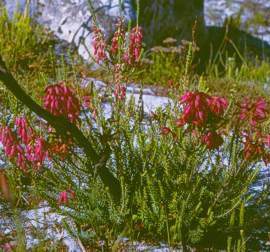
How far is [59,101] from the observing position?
230 cm

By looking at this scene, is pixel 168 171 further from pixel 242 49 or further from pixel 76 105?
pixel 242 49

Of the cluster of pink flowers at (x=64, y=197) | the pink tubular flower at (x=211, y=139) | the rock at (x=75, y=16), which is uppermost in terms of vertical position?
the rock at (x=75, y=16)

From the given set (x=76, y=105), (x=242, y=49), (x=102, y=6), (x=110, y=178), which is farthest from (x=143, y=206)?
(x=242, y=49)

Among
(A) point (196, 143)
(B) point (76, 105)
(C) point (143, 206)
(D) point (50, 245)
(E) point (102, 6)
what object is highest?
(E) point (102, 6)

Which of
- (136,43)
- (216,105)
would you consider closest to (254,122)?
(216,105)

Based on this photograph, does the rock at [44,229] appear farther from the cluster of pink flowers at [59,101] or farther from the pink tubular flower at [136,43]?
the pink tubular flower at [136,43]

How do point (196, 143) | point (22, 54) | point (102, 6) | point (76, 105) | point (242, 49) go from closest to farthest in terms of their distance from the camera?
1. point (76, 105)
2. point (196, 143)
3. point (22, 54)
4. point (102, 6)
5. point (242, 49)

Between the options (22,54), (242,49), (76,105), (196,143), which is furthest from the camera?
(242,49)

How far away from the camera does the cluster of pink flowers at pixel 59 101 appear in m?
2.29

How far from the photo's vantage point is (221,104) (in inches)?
92.2

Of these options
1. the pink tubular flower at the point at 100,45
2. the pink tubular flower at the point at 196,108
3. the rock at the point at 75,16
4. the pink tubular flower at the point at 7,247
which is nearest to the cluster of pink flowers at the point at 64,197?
the pink tubular flower at the point at 7,247

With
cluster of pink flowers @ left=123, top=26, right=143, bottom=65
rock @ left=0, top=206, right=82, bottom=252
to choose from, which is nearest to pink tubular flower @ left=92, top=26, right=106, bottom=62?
cluster of pink flowers @ left=123, top=26, right=143, bottom=65

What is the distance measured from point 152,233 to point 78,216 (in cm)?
34

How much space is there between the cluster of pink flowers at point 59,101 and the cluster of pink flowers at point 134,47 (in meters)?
0.60
